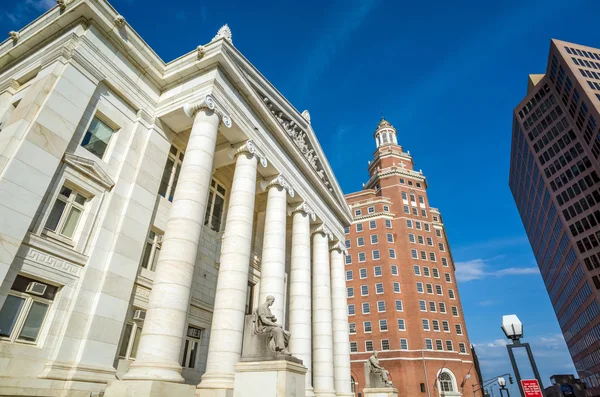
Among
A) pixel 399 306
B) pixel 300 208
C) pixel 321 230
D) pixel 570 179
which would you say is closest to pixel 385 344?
pixel 399 306

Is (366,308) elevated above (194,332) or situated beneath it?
elevated above

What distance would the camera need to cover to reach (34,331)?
38.1 ft

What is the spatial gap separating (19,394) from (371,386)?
20.7 m

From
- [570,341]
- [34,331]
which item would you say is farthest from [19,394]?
[570,341]

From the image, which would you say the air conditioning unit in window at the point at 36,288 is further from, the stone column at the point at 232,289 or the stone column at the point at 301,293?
the stone column at the point at 301,293

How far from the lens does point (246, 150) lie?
1934 cm

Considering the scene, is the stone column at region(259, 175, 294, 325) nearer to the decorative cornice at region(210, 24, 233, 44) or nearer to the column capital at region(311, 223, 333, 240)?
the column capital at region(311, 223, 333, 240)

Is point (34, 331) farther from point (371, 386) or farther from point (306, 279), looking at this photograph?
point (371, 386)

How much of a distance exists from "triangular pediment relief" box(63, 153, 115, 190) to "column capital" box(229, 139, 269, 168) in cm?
666

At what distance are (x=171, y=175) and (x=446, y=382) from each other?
6212cm

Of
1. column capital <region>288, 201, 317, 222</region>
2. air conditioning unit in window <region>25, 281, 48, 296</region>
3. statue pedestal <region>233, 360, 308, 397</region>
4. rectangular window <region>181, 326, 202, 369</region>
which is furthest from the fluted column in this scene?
column capital <region>288, 201, 317, 222</region>

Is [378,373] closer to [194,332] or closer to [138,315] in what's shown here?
[194,332]

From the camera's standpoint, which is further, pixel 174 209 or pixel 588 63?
pixel 588 63

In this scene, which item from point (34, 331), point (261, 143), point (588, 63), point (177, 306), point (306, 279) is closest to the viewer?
point (34, 331)
